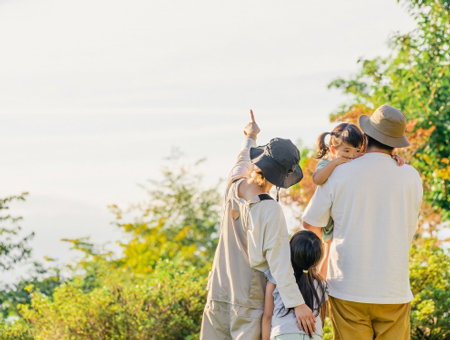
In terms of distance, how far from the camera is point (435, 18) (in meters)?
8.21

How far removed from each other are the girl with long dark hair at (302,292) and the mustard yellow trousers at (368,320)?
0.09 metres

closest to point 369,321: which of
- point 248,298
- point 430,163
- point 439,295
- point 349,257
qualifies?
point 349,257

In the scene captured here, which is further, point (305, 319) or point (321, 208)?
point (321, 208)

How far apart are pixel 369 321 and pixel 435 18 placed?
6401 mm

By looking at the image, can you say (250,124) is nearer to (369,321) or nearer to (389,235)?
(389,235)

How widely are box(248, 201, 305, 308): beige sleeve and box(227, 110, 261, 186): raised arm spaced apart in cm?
32

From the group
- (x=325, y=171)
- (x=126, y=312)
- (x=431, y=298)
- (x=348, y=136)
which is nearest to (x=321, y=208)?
(x=325, y=171)

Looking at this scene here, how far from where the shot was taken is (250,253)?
2.86 metres

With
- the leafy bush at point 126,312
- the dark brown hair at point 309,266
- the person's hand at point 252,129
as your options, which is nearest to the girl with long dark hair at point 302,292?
the dark brown hair at point 309,266

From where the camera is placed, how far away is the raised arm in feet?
10.2

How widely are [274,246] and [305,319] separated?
391 millimetres

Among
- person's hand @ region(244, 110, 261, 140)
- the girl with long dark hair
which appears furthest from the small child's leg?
person's hand @ region(244, 110, 261, 140)

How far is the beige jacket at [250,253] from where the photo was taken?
2.77 meters

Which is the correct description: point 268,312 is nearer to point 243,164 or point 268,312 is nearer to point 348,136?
point 243,164
